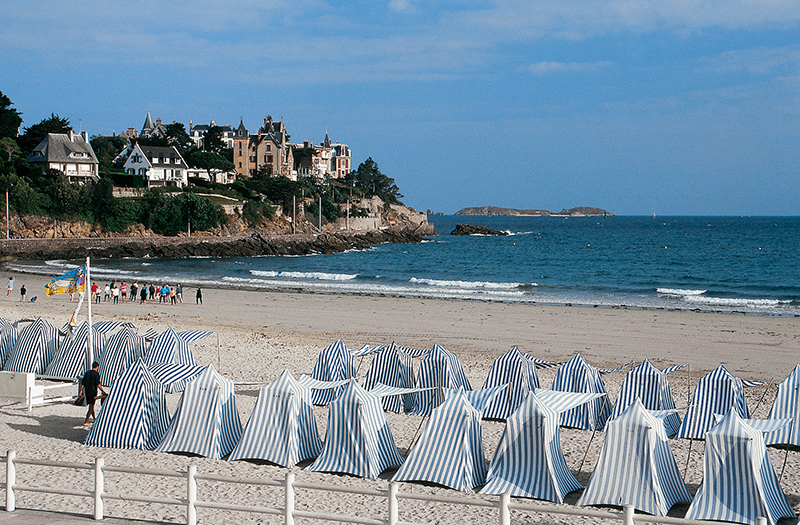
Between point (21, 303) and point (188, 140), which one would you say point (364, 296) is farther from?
point (188, 140)

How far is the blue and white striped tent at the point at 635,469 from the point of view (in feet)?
33.0

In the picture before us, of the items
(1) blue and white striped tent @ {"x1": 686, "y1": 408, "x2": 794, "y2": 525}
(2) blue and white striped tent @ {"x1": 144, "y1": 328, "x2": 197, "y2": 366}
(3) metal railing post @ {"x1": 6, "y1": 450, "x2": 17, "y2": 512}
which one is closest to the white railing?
(3) metal railing post @ {"x1": 6, "y1": 450, "x2": 17, "y2": 512}

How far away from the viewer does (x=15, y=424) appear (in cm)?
1402

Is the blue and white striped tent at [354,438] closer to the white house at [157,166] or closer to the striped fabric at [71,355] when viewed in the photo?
the striped fabric at [71,355]

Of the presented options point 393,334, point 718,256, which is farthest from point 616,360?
point 718,256

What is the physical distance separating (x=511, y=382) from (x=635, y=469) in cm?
549

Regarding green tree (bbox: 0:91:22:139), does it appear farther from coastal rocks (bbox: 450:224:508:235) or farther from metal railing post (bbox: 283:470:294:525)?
metal railing post (bbox: 283:470:294:525)

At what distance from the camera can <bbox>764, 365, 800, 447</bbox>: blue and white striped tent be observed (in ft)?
40.4

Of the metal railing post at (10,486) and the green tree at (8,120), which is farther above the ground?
the green tree at (8,120)

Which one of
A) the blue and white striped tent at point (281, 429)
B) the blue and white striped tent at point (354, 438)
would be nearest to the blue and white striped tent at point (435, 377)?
the blue and white striped tent at point (281, 429)

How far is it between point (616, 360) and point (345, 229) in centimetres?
8605

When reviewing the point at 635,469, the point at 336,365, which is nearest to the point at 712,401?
the point at 635,469

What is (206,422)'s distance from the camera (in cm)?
1238

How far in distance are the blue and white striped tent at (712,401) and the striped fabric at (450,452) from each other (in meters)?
4.59
